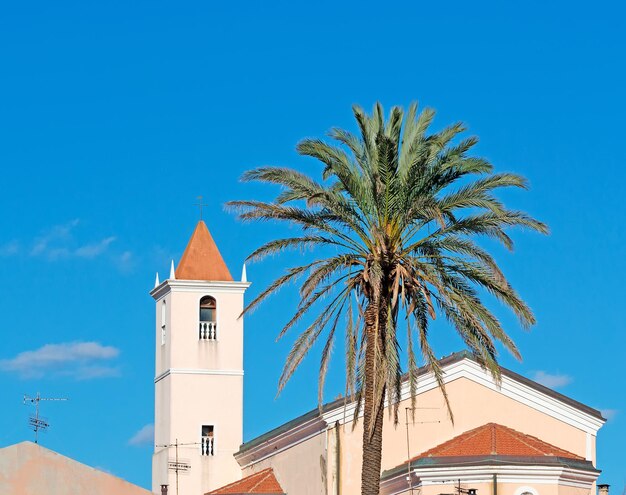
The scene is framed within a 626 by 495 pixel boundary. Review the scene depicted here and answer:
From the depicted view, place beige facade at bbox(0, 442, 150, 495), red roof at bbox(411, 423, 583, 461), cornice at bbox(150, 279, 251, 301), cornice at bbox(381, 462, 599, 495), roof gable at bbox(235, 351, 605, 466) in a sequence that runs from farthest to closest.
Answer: cornice at bbox(150, 279, 251, 301)
roof gable at bbox(235, 351, 605, 466)
beige facade at bbox(0, 442, 150, 495)
red roof at bbox(411, 423, 583, 461)
cornice at bbox(381, 462, 599, 495)

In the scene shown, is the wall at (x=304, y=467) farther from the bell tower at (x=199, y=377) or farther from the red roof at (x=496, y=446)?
the bell tower at (x=199, y=377)

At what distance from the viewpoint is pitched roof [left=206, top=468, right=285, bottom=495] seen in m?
61.5

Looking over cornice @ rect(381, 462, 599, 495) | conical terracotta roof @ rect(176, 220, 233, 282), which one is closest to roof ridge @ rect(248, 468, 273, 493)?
conical terracotta roof @ rect(176, 220, 233, 282)

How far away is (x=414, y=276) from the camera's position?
4253 cm

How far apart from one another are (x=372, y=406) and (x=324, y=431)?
15.5 meters

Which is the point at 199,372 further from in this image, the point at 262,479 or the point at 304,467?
the point at 304,467

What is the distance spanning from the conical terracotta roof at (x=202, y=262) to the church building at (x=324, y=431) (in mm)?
41

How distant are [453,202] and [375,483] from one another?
23.5ft

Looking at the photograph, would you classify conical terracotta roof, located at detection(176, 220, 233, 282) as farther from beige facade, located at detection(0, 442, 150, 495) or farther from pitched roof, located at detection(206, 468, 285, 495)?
beige facade, located at detection(0, 442, 150, 495)

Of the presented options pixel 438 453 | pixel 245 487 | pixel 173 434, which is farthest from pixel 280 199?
pixel 173 434

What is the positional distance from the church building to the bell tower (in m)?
0.04

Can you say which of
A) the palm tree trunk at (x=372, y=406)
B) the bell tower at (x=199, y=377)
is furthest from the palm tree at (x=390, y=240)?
the bell tower at (x=199, y=377)

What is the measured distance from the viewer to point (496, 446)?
52000 millimetres

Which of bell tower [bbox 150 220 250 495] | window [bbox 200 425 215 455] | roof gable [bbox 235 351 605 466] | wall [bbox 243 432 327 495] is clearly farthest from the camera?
window [bbox 200 425 215 455]
